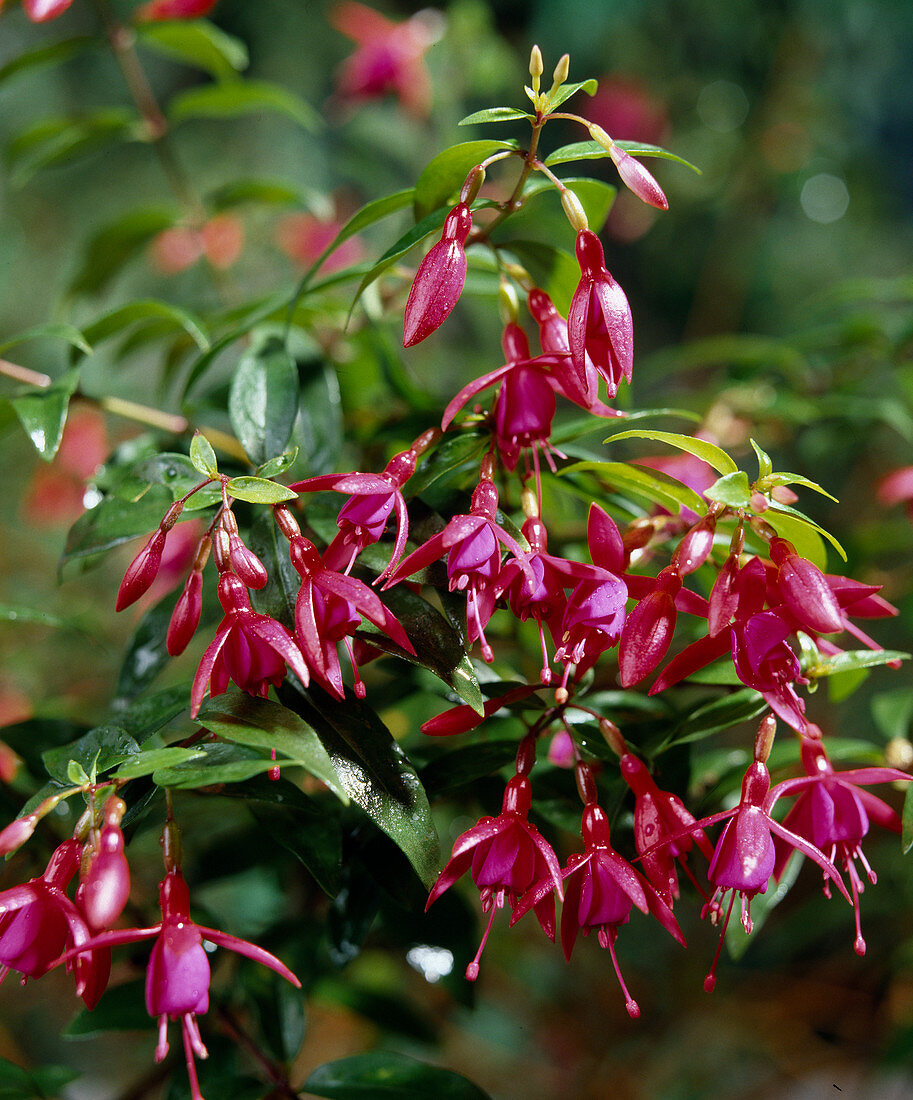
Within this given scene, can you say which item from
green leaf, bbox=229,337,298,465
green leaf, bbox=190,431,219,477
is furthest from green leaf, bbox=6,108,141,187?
green leaf, bbox=190,431,219,477

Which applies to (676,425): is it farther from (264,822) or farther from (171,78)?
(171,78)

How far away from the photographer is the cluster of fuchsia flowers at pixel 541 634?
298 mm

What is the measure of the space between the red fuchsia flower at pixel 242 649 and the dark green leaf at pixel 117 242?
502mm

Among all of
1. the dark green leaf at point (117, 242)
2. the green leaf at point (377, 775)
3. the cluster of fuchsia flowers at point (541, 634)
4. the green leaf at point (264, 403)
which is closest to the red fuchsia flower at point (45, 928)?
the cluster of fuchsia flowers at point (541, 634)

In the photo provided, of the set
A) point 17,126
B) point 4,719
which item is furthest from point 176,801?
point 17,126

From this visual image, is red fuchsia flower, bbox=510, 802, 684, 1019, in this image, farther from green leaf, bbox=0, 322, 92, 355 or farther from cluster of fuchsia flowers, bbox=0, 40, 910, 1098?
green leaf, bbox=0, 322, 92, 355

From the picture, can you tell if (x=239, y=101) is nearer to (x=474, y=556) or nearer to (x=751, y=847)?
(x=474, y=556)

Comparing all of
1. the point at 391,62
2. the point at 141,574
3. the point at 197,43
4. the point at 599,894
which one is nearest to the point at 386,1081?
the point at 599,894

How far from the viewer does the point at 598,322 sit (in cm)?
33

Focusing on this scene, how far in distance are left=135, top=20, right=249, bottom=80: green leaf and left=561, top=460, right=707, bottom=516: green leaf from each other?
50cm

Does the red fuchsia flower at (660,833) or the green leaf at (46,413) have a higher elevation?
the green leaf at (46,413)

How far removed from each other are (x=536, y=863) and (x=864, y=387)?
2.00 feet

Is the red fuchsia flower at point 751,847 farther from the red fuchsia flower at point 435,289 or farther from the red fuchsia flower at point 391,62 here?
the red fuchsia flower at point 391,62

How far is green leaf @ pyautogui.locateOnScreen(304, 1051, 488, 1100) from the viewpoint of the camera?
0.44 m
